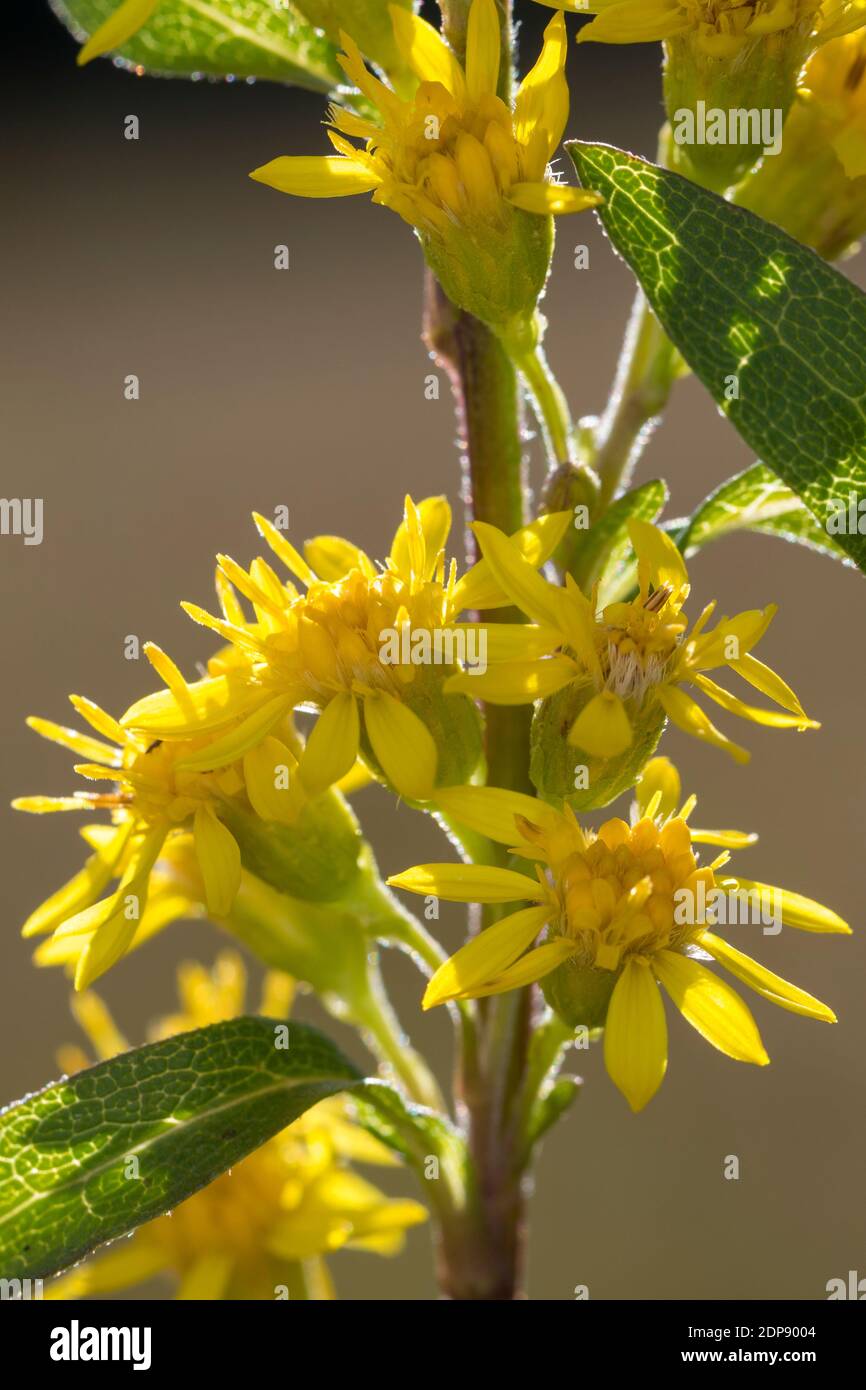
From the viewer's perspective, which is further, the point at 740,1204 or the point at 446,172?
the point at 740,1204

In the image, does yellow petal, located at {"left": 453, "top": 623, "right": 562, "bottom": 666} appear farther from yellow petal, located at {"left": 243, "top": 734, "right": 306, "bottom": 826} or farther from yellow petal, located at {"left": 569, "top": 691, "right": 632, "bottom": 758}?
yellow petal, located at {"left": 243, "top": 734, "right": 306, "bottom": 826}

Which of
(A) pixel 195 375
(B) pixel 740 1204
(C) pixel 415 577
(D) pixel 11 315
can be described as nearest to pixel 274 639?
(C) pixel 415 577

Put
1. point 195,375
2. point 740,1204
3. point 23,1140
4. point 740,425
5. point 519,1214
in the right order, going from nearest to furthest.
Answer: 1. point 740,425
2. point 23,1140
3. point 519,1214
4. point 740,1204
5. point 195,375

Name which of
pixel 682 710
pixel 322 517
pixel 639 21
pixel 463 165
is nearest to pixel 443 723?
pixel 682 710

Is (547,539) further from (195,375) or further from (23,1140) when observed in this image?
(195,375)

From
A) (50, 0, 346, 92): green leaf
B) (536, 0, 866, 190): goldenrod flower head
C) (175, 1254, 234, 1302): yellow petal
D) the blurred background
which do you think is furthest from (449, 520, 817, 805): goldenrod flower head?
the blurred background

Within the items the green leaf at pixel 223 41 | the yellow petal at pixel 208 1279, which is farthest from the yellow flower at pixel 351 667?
the yellow petal at pixel 208 1279
